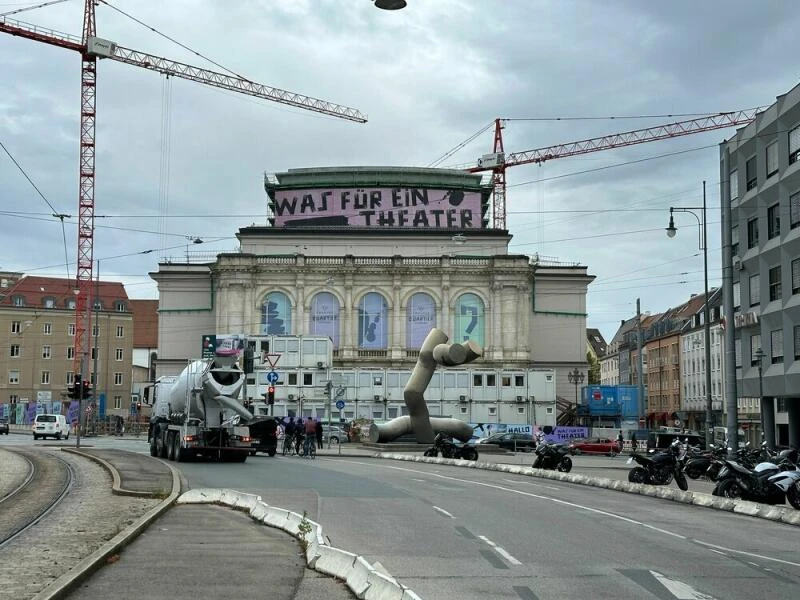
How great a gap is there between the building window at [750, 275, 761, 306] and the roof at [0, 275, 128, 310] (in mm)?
79647

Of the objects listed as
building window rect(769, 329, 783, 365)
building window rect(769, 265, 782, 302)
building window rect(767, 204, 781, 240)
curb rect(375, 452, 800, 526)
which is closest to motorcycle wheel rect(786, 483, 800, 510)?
curb rect(375, 452, 800, 526)

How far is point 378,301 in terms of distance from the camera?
97.2 meters

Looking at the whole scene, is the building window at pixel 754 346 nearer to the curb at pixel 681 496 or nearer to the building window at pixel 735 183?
the building window at pixel 735 183

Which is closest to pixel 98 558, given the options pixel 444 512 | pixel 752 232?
pixel 444 512

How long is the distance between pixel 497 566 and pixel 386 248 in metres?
91.5

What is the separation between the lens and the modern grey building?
3884cm

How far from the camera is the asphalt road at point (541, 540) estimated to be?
1022 centimetres

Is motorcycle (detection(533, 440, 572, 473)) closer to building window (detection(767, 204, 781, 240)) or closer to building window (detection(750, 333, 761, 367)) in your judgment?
building window (detection(767, 204, 781, 240))

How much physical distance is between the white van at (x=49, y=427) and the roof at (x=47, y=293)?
4442 centimetres

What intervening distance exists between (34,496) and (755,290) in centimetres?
3261

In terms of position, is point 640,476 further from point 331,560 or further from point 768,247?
point 768,247

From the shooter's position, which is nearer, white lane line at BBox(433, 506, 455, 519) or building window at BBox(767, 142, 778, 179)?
white lane line at BBox(433, 506, 455, 519)

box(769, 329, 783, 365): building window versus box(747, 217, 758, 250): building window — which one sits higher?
box(747, 217, 758, 250): building window

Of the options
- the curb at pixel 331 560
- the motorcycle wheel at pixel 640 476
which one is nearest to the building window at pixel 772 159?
the motorcycle wheel at pixel 640 476
